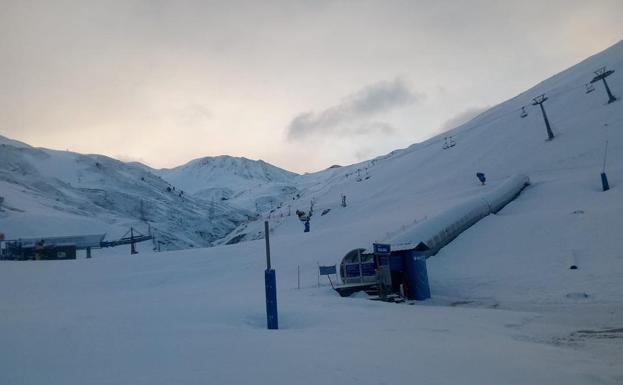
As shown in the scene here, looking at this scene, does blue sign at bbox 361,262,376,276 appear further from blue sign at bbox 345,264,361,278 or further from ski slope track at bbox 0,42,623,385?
ski slope track at bbox 0,42,623,385

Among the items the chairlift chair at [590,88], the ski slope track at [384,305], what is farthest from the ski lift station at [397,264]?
the chairlift chair at [590,88]

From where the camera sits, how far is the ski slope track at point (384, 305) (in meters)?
8.02

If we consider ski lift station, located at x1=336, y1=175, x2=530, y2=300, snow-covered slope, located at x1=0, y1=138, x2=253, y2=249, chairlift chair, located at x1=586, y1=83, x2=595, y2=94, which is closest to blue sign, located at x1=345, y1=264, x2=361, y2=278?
ski lift station, located at x1=336, y1=175, x2=530, y2=300

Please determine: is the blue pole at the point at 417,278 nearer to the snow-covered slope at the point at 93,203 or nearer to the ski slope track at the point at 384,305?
the ski slope track at the point at 384,305

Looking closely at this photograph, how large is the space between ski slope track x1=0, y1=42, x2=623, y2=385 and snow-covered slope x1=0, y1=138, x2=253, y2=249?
1698 inches

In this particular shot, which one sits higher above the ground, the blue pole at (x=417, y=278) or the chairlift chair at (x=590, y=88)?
the chairlift chair at (x=590, y=88)

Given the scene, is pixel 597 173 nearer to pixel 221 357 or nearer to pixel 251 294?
pixel 251 294

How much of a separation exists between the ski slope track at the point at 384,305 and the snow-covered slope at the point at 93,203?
43.1m

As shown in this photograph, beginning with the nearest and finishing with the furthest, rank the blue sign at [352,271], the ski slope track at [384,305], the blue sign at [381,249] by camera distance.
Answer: the ski slope track at [384,305], the blue sign at [381,249], the blue sign at [352,271]

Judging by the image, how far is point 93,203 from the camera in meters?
103

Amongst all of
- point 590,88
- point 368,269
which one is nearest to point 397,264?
point 368,269

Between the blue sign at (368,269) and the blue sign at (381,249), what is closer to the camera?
the blue sign at (381,249)

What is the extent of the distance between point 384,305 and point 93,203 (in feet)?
323

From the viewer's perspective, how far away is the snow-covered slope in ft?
228
